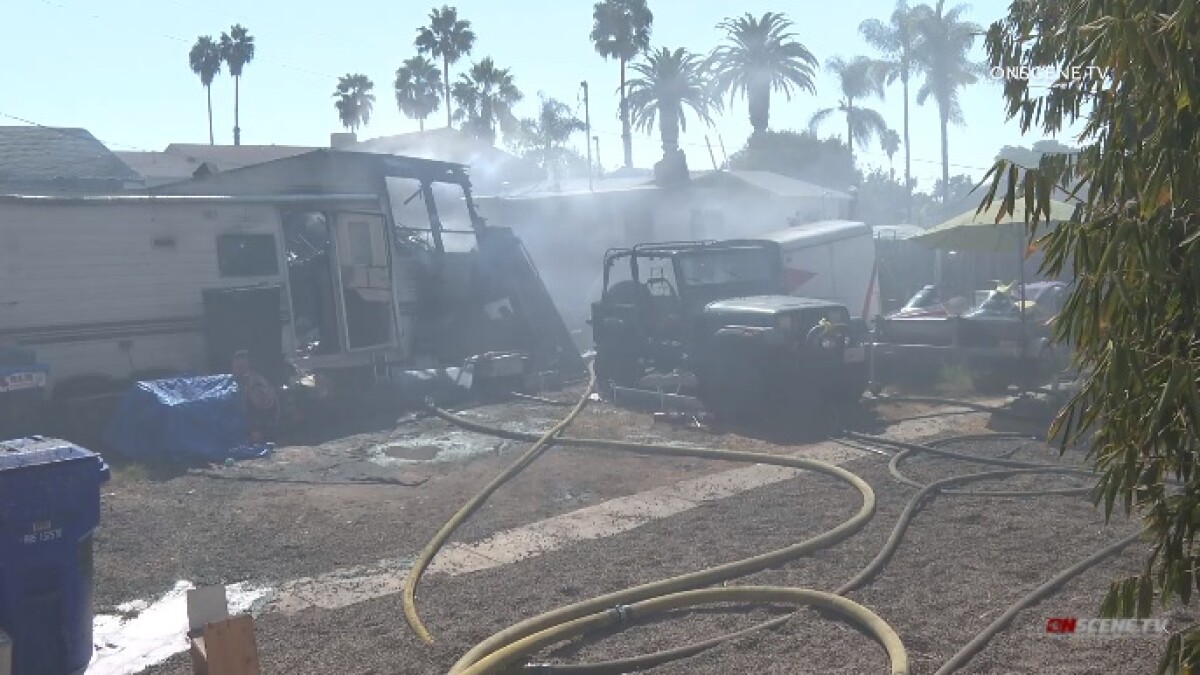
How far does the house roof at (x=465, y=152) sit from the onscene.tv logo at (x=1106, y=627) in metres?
40.2

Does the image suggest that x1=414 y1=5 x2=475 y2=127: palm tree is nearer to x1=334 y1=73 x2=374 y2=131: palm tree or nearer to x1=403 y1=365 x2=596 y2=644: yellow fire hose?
x1=334 y1=73 x2=374 y2=131: palm tree

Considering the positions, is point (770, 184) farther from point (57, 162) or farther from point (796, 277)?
point (57, 162)

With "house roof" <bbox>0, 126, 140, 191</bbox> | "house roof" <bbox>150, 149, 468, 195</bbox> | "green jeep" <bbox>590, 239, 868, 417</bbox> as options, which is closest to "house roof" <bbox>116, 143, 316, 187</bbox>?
"house roof" <bbox>0, 126, 140, 191</bbox>

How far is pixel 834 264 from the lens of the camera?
18688 mm

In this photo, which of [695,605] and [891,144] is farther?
[891,144]

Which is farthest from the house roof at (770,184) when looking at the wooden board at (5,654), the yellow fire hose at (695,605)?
the wooden board at (5,654)

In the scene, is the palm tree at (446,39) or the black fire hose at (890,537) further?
the palm tree at (446,39)

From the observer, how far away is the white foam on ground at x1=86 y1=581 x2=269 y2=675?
587 cm

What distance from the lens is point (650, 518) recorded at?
28.2ft

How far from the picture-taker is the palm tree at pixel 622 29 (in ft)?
162

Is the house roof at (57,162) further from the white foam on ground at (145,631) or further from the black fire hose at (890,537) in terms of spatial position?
the white foam on ground at (145,631)

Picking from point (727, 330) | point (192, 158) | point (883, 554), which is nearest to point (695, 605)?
point (883, 554)

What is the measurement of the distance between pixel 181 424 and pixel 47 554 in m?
6.50

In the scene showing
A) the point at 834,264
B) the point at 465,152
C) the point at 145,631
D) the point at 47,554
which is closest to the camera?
the point at 47,554
